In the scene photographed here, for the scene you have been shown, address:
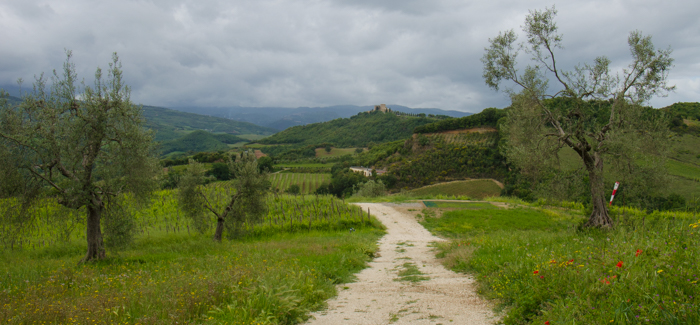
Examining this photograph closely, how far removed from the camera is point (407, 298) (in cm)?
691

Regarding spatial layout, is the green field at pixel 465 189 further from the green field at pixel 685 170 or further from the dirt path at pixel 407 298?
the dirt path at pixel 407 298

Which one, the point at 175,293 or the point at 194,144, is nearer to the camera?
the point at 175,293

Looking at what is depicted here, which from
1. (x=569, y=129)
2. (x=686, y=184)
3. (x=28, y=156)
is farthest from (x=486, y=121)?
(x=28, y=156)

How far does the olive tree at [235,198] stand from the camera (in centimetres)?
1653

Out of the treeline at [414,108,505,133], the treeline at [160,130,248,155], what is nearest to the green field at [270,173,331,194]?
the treeline at [414,108,505,133]

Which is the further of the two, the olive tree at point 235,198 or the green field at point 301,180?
the green field at point 301,180

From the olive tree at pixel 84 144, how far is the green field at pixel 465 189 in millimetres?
54482

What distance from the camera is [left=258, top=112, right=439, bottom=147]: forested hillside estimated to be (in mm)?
156625

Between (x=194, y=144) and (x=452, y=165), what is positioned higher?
(x=194, y=144)

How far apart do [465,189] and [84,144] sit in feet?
210

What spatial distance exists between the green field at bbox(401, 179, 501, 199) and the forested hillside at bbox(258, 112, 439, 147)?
7820 cm

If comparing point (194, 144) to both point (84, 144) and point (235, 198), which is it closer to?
point (235, 198)

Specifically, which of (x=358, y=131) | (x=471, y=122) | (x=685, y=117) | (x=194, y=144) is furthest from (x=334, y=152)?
(x=685, y=117)

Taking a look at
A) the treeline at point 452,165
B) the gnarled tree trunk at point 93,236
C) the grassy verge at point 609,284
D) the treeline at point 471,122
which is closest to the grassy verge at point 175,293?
the gnarled tree trunk at point 93,236
